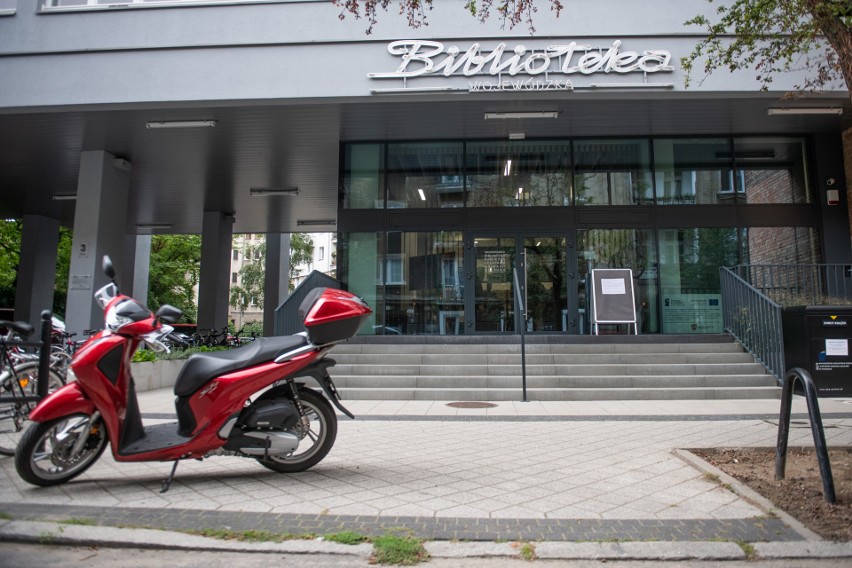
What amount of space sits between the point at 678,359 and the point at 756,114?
559 cm

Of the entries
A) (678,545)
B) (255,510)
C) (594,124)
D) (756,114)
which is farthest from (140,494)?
(756,114)

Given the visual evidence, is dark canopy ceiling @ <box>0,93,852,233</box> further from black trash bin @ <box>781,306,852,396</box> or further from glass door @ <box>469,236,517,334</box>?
black trash bin @ <box>781,306,852,396</box>

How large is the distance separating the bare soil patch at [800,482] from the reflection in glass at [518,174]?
29.9 feet

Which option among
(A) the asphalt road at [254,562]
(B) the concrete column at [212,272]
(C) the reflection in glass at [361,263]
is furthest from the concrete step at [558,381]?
(B) the concrete column at [212,272]

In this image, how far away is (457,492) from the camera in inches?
159

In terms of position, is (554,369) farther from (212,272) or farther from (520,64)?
(212,272)

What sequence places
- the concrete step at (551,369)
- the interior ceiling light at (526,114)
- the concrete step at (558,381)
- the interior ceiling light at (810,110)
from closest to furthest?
the concrete step at (558,381)
the concrete step at (551,369)
the interior ceiling light at (810,110)
the interior ceiling light at (526,114)

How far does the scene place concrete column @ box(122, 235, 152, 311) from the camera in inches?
880

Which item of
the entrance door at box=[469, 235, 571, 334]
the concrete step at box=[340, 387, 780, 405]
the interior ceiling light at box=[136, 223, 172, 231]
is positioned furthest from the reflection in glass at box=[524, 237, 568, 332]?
the interior ceiling light at box=[136, 223, 172, 231]

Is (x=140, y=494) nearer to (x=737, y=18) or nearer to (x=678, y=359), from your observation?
(x=737, y=18)

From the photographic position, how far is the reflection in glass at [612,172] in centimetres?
1350

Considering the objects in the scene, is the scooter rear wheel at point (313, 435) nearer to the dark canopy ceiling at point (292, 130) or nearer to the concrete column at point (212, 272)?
the dark canopy ceiling at point (292, 130)

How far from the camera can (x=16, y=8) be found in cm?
1130

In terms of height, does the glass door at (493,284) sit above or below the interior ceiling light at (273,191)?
below
